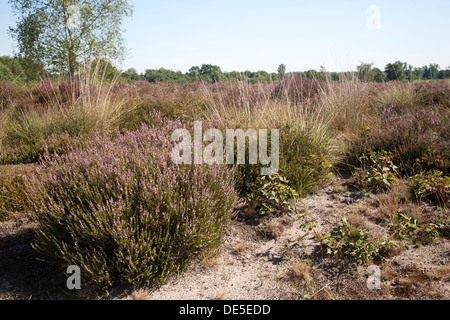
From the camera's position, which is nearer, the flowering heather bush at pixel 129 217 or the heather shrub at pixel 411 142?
the flowering heather bush at pixel 129 217

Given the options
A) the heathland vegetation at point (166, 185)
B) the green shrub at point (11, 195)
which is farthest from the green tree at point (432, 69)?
the green shrub at point (11, 195)

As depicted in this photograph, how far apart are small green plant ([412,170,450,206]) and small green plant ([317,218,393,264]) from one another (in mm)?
1179

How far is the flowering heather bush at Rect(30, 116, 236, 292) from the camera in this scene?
239 centimetres

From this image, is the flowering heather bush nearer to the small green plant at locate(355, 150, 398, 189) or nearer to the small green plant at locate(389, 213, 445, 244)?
the small green plant at locate(389, 213, 445, 244)

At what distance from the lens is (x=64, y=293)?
2.51 m

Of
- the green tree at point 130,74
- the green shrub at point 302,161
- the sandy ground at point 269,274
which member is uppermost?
the green tree at point 130,74

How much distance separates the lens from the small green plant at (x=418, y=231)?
9.56 ft

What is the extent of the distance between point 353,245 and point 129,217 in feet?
6.89

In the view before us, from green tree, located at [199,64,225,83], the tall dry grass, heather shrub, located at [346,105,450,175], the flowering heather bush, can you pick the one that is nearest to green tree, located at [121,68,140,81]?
green tree, located at [199,64,225,83]

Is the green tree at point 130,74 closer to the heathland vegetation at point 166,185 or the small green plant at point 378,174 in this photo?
the heathland vegetation at point 166,185

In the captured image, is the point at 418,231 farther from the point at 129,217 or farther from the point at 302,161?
the point at 129,217

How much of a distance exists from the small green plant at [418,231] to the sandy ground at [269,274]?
0.08 meters
